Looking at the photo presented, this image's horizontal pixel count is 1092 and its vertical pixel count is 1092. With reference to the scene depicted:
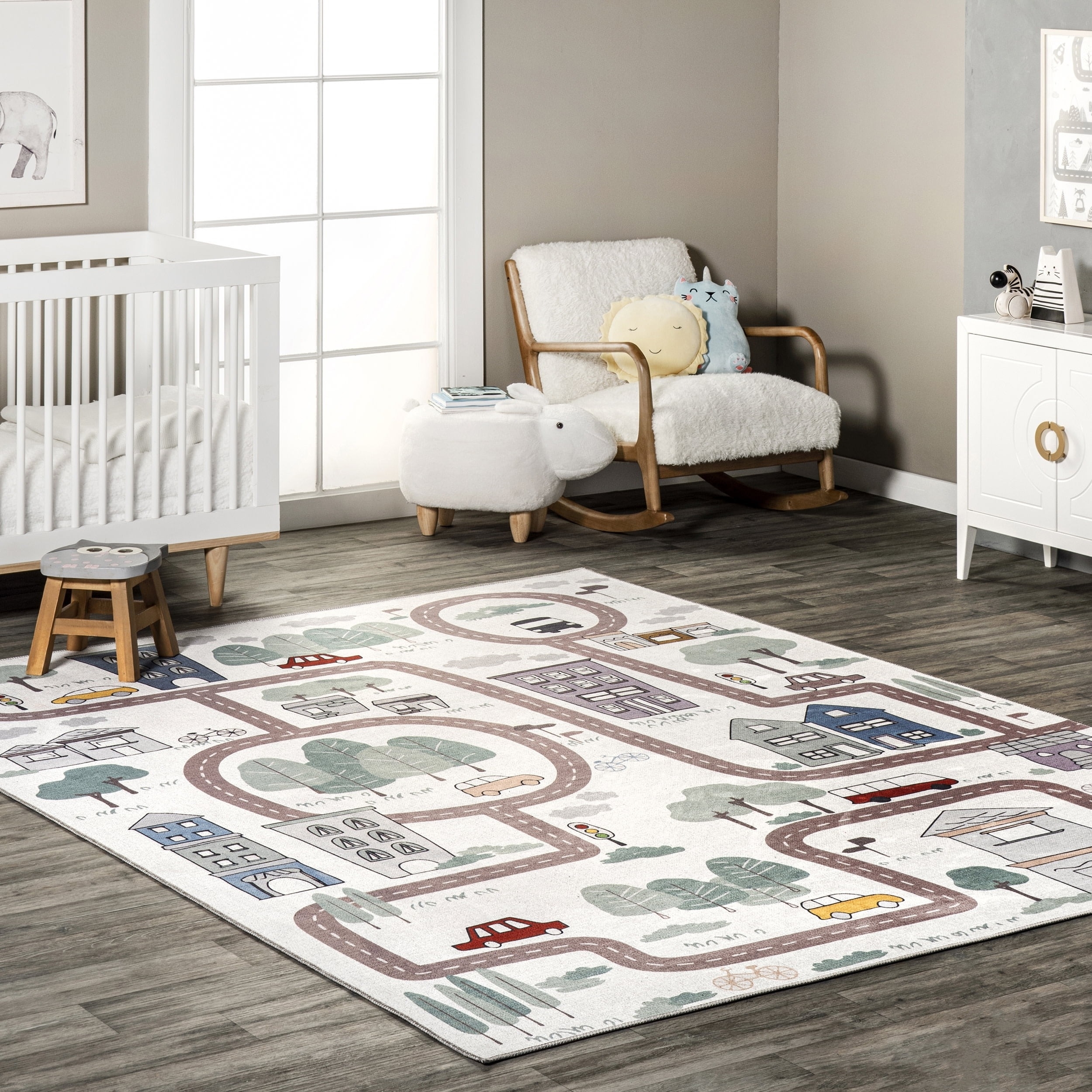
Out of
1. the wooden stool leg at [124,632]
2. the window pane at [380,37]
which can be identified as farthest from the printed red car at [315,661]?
the window pane at [380,37]

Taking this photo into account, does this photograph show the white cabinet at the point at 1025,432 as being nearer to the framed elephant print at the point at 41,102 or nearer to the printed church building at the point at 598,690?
the printed church building at the point at 598,690

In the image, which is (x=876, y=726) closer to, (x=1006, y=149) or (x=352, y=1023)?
(x=352, y=1023)

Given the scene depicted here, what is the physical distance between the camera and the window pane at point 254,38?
5.28 m

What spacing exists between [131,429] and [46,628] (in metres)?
0.62

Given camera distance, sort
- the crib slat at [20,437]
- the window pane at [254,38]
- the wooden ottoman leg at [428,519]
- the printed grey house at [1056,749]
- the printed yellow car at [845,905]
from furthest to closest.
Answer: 1. the wooden ottoman leg at [428,519]
2. the window pane at [254,38]
3. the crib slat at [20,437]
4. the printed grey house at [1056,749]
5. the printed yellow car at [845,905]

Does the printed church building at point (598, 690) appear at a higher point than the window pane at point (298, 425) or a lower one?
lower

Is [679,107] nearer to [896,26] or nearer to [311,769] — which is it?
[896,26]

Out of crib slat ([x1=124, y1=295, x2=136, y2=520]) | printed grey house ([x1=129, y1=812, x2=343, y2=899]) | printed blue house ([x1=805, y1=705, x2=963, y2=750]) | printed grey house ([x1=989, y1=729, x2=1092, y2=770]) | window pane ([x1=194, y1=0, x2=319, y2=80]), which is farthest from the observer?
window pane ([x1=194, y1=0, x2=319, y2=80])

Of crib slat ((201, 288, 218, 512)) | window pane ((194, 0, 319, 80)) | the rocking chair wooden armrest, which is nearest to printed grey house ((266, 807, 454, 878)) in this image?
crib slat ((201, 288, 218, 512))

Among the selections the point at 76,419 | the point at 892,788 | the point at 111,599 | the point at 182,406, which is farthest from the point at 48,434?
the point at 892,788

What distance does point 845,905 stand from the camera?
2.93 m

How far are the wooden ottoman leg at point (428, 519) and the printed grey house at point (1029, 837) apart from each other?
250 cm

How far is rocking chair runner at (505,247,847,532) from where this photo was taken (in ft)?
17.9

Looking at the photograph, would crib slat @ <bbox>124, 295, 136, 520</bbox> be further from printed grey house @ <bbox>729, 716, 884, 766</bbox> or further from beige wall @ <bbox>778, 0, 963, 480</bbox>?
beige wall @ <bbox>778, 0, 963, 480</bbox>
